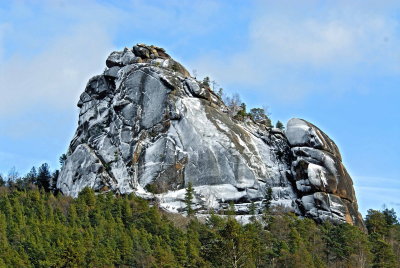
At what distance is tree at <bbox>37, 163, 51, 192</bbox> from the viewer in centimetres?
11092

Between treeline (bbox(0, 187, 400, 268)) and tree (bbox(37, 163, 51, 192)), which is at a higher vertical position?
tree (bbox(37, 163, 51, 192))

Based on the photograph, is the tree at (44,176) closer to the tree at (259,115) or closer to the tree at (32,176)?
the tree at (32,176)

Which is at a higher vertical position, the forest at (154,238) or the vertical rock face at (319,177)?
the vertical rock face at (319,177)

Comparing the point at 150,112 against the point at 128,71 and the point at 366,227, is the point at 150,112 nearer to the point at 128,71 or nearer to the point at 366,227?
the point at 128,71

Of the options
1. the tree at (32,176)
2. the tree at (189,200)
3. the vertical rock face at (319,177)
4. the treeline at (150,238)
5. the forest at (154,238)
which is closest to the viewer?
the forest at (154,238)

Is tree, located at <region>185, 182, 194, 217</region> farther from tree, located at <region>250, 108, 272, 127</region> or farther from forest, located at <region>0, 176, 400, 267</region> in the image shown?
tree, located at <region>250, 108, 272, 127</region>

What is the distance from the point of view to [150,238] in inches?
2672

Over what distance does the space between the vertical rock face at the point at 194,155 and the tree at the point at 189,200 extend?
1.01m

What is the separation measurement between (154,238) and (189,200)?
21208 mm

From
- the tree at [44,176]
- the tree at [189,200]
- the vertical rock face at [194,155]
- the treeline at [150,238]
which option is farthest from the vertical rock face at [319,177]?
the tree at [44,176]

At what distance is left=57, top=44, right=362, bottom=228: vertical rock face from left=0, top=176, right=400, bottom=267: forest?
4.22 meters

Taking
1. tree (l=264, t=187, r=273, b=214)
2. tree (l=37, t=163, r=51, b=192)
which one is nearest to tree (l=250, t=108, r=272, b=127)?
tree (l=264, t=187, r=273, b=214)

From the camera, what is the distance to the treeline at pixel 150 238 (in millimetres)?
56150

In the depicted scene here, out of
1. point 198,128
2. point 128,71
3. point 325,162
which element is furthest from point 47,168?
point 325,162
